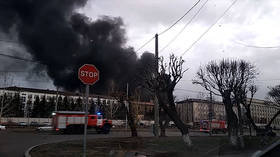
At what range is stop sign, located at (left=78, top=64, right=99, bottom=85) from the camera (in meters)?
6.76

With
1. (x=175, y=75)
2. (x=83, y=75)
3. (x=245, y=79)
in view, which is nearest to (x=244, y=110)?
(x=245, y=79)

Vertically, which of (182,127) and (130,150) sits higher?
(182,127)

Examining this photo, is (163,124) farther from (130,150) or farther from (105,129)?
(130,150)

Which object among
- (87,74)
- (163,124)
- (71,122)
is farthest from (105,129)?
(87,74)

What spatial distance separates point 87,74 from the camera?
22.6ft

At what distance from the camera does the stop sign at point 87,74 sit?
6.76 m

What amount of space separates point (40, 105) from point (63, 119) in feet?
178

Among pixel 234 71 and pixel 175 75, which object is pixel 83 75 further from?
pixel 234 71

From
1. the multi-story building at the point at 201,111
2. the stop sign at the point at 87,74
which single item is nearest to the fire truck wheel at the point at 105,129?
the stop sign at the point at 87,74

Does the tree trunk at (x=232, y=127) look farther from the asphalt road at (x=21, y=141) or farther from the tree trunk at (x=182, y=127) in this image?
the asphalt road at (x=21, y=141)

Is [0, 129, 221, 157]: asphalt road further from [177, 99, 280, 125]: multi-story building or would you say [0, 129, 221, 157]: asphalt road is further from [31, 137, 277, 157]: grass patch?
[177, 99, 280, 125]: multi-story building

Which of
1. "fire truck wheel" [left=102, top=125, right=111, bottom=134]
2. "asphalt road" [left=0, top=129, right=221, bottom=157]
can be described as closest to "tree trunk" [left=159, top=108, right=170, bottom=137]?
"asphalt road" [left=0, top=129, right=221, bottom=157]

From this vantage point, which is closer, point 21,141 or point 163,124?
point 21,141

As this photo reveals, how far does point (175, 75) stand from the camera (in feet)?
55.2
